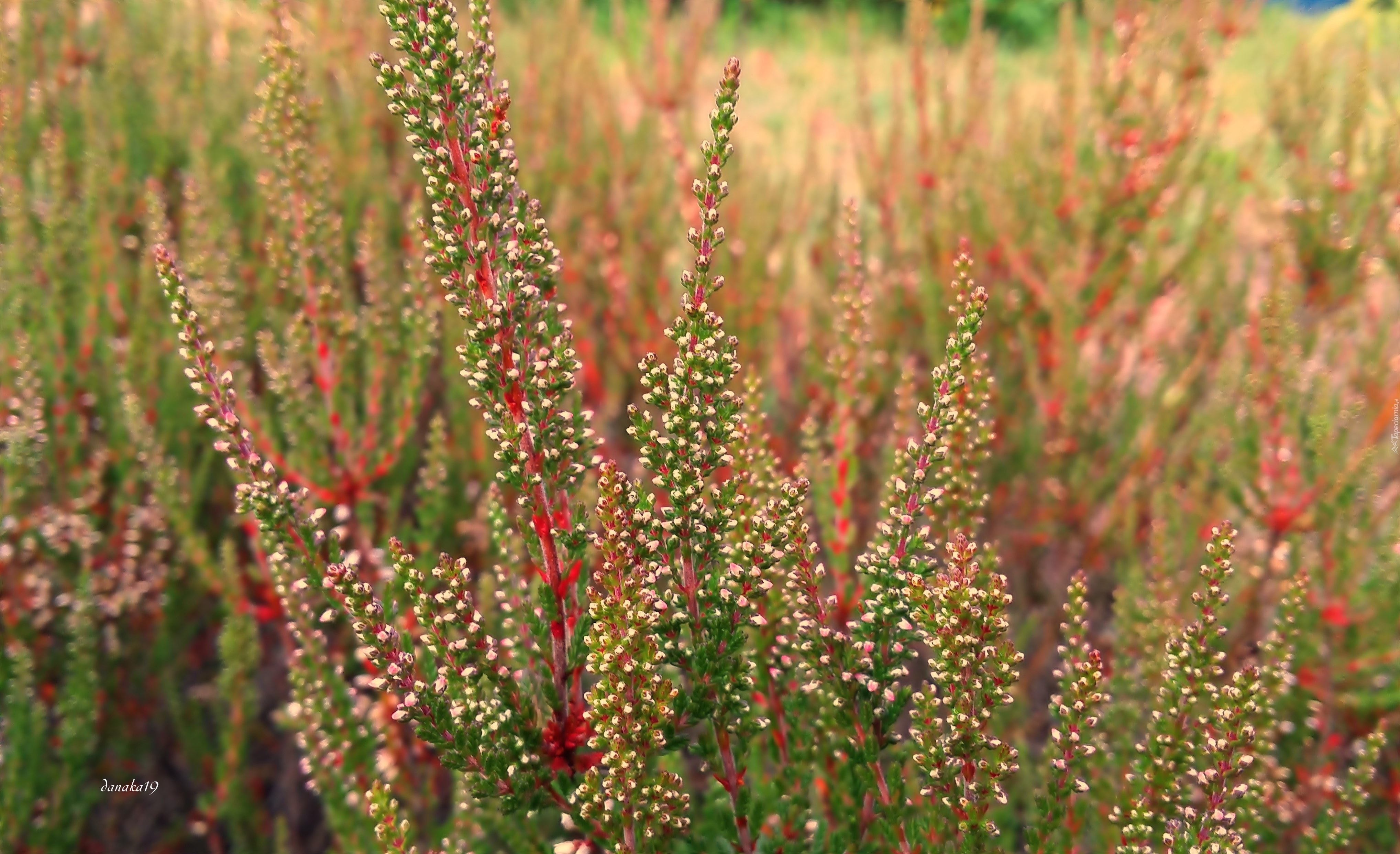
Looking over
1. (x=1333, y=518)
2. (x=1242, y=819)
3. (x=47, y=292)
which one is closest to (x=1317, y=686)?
(x=1333, y=518)

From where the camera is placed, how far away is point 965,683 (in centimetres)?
117

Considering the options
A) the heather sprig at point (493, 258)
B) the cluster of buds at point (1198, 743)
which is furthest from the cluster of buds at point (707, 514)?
the cluster of buds at point (1198, 743)

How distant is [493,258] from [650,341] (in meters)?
2.71

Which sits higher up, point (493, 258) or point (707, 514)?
point (493, 258)

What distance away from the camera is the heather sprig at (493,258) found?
116 centimetres

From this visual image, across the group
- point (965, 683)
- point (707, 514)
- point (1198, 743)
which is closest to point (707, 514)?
point (707, 514)

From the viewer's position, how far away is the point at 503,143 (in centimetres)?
121

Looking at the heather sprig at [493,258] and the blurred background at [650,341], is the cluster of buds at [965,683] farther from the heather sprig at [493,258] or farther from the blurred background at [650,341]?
the blurred background at [650,341]

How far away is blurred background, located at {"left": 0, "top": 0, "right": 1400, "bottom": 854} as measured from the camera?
Result: 2.28m

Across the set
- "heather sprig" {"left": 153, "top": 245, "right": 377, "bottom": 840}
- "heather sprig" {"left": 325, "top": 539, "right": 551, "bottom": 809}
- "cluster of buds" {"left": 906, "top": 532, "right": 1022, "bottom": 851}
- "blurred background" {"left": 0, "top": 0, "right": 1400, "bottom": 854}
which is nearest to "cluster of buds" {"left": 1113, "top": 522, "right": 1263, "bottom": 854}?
"cluster of buds" {"left": 906, "top": 532, "right": 1022, "bottom": 851}

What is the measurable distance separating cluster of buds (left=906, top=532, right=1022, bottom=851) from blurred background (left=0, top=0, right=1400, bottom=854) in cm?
63

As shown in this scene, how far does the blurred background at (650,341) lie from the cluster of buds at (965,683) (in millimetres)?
632

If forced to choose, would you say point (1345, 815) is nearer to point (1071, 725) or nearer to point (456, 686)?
point (1071, 725)

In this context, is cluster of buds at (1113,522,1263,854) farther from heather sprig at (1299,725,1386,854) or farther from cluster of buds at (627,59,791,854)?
cluster of buds at (627,59,791,854)
